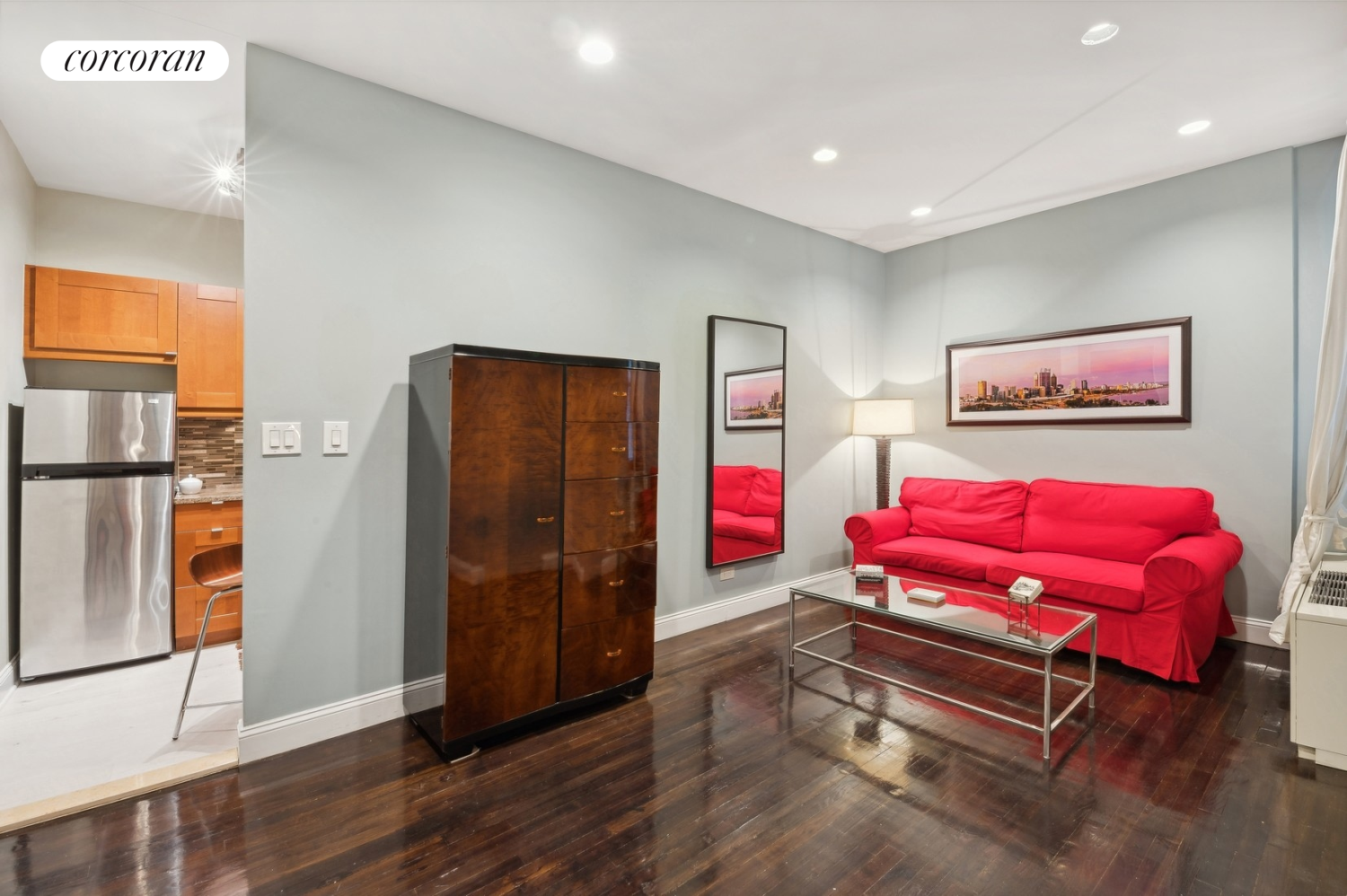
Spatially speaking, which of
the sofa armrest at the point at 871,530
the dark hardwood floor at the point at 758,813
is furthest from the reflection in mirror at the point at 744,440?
the dark hardwood floor at the point at 758,813

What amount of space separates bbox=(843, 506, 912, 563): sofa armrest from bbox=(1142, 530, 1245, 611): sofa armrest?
1470mm

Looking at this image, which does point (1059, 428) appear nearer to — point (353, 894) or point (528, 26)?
point (528, 26)

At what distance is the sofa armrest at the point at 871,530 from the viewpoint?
415 centimetres

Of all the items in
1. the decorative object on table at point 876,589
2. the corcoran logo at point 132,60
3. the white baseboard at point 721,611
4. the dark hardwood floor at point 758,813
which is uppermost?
the corcoran logo at point 132,60

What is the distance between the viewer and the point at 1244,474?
3.40m

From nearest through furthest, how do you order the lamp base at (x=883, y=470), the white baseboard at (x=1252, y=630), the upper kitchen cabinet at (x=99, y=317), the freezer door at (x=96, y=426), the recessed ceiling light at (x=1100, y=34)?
1. the recessed ceiling light at (x=1100, y=34)
2. the freezer door at (x=96, y=426)
3. the upper kitchen cabinet at (x=99, y=317)
4. the white baseboard at (x=1252, y=630)
5. the lamp base at (x=883, y=470)

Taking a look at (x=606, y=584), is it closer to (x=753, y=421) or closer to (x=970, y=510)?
(x=753, y=421)

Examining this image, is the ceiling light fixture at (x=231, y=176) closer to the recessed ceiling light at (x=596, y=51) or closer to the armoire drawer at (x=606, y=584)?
the recessed ceiling light at (x=596, y=51)

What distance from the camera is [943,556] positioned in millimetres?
3752

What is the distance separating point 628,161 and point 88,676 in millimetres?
3966

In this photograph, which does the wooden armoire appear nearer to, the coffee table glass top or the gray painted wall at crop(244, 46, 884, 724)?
the gray painted wall at crop(244, 46, 884, 724)

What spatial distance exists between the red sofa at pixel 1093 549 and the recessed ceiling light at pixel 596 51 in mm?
3144

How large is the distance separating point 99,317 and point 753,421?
381 cm

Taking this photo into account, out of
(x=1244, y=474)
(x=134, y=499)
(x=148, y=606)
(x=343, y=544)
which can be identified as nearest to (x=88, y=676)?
(x=148, y=606)
